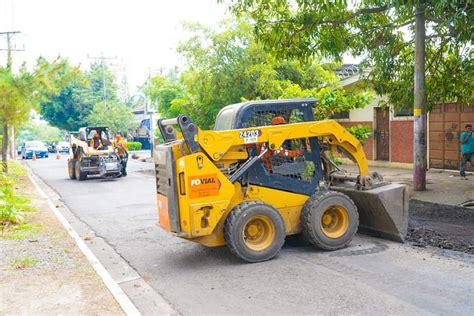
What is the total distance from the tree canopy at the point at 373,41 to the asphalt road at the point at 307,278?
5534mm

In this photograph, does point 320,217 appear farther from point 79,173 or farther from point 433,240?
point 79,173

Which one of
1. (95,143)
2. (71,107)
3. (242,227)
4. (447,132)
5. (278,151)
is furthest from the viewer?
(71,107)

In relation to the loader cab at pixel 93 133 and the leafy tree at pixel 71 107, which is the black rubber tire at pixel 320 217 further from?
the leafy tree at pixel 71 107

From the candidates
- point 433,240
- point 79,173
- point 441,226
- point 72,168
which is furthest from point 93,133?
point 433,240

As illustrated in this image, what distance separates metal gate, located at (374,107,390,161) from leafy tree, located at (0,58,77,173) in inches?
440

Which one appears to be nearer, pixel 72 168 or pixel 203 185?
pixel 203 185

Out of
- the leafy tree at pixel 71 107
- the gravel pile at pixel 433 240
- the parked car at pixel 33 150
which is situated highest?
the leafy tree at pixel 71 107

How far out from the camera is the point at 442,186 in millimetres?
12781

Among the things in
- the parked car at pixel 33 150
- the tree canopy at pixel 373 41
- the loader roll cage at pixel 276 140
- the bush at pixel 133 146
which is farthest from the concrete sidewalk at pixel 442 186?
the bush at pixel 133 146

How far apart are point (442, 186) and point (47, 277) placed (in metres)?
9.95

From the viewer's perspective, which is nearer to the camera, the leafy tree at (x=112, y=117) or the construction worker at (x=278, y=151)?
the construction worker at (x=278, y=151)

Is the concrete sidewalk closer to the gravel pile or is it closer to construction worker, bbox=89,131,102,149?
the gravel pile

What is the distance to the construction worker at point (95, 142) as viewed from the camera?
21.2m

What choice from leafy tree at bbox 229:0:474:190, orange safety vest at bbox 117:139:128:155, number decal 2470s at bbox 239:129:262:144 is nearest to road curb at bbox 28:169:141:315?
number decal 2470s at bbox 239:129:262:144
